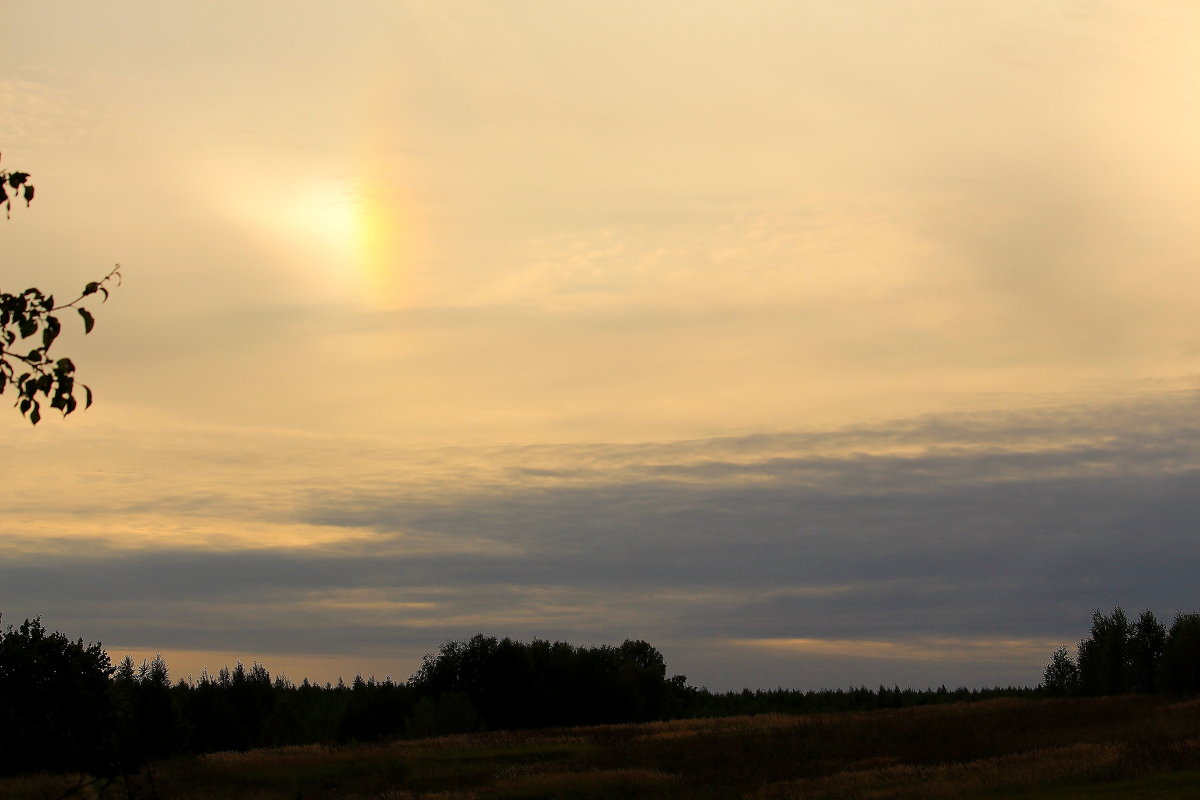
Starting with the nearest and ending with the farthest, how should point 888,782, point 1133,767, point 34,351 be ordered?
point 34,351 < point 1133,767 < point 888,782

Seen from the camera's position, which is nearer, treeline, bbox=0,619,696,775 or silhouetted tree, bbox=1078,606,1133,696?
treeline, bbox=0,619,696,775

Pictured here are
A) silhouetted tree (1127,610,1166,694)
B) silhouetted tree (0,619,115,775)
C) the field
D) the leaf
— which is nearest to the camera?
the leaf

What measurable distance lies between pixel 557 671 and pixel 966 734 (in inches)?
2307

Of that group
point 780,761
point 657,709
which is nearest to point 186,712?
point 657,709

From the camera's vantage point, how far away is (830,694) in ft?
611

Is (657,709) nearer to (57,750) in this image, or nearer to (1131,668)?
(1131,668)

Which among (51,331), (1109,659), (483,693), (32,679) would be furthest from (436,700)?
(51,331)

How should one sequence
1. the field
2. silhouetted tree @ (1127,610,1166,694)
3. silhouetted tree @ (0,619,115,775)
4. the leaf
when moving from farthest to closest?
silhouetted tree @ (1127,610,1166,694) → silhouetted tree @ (0,619,115,775) → the field → the leaf

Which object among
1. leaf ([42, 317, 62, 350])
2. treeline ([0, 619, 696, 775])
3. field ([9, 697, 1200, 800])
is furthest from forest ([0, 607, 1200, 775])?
leaf ([42, 317, 62, 350])

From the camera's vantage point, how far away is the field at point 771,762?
42438 millimetres

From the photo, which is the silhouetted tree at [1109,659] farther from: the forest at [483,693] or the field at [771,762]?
the field at [771,762]

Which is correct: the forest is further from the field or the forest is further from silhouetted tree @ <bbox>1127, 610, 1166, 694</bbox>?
the field

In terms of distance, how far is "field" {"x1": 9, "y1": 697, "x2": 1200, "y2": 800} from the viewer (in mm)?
42438

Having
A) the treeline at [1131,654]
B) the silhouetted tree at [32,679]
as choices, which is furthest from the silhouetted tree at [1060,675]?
the silhouetted tree at [32,679]
